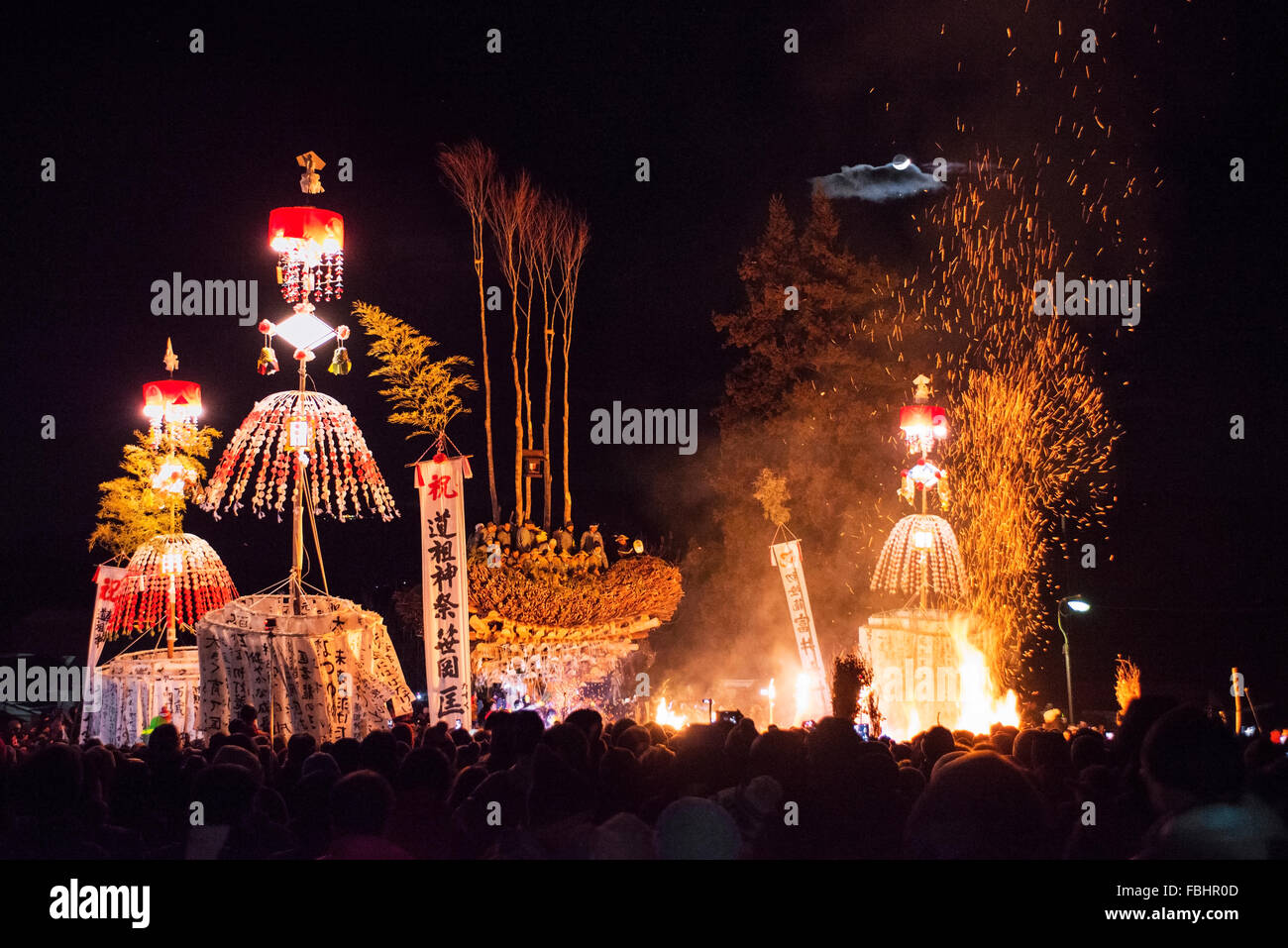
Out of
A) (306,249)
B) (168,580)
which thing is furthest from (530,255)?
(306,249)

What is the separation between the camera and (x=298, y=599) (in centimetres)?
966

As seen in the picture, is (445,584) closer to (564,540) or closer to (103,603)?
(103,603)

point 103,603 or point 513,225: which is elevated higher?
point 513,225

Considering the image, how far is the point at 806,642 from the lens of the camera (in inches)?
639

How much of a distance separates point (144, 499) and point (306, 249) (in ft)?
26.0

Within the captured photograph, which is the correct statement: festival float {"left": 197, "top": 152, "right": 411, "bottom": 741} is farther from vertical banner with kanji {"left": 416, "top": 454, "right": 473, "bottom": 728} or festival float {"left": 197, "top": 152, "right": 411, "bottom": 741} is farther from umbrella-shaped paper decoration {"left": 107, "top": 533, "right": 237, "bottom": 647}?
umbrella-shaped paper decoration {"left": 107, "top": 533, "right": 237, "bottom": 647}

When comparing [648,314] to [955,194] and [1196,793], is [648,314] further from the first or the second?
[1196,793]

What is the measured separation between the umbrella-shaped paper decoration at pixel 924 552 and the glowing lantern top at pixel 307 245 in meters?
8.18

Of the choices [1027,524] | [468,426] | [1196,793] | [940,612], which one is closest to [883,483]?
[1027,524]

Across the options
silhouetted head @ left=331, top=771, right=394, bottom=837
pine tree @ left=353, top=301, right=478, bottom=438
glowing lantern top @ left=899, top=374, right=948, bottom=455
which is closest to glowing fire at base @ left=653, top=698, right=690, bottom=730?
glowing lantern top @ left=899, top=374, right=948, bottom=455

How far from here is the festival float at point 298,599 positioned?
9.34 metres

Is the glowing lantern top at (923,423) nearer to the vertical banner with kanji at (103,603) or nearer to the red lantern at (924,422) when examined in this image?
the red lantern at (924,422)

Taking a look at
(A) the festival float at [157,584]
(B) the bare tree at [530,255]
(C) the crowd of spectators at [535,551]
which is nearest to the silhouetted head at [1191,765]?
(A) the festival float at [157,584]

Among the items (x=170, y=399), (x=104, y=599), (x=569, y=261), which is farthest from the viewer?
(x=569, y=261)
